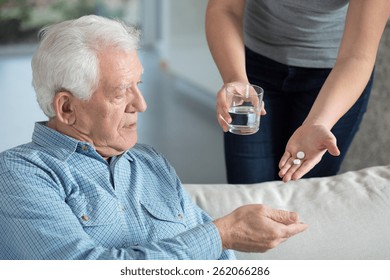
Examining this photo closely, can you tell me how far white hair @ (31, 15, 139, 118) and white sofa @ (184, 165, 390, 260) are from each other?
601 mm

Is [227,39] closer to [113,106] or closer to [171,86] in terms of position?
[113,106]

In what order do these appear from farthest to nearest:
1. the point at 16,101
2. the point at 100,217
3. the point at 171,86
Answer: the point at 171,86 → the point at 16,101 → the point at 100,217

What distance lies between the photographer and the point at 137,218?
1854 millimetres

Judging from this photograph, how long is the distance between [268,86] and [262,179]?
0.32 m

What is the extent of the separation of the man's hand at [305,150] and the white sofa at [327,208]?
1.08 ft

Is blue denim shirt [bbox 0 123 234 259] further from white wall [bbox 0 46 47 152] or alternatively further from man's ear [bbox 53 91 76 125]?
white wall [bbox 0 46 47 152]

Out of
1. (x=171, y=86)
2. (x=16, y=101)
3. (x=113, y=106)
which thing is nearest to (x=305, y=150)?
(x=113, y=106)

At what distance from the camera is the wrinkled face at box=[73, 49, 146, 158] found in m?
1.81

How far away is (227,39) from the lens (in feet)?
7.43

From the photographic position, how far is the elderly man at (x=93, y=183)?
5.44 ft

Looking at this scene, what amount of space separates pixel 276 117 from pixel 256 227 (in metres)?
0.79

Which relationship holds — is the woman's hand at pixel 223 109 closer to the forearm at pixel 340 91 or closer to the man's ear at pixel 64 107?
the forearm at pixel 340 91

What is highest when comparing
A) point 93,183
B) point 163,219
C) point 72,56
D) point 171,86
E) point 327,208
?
point 72,56
